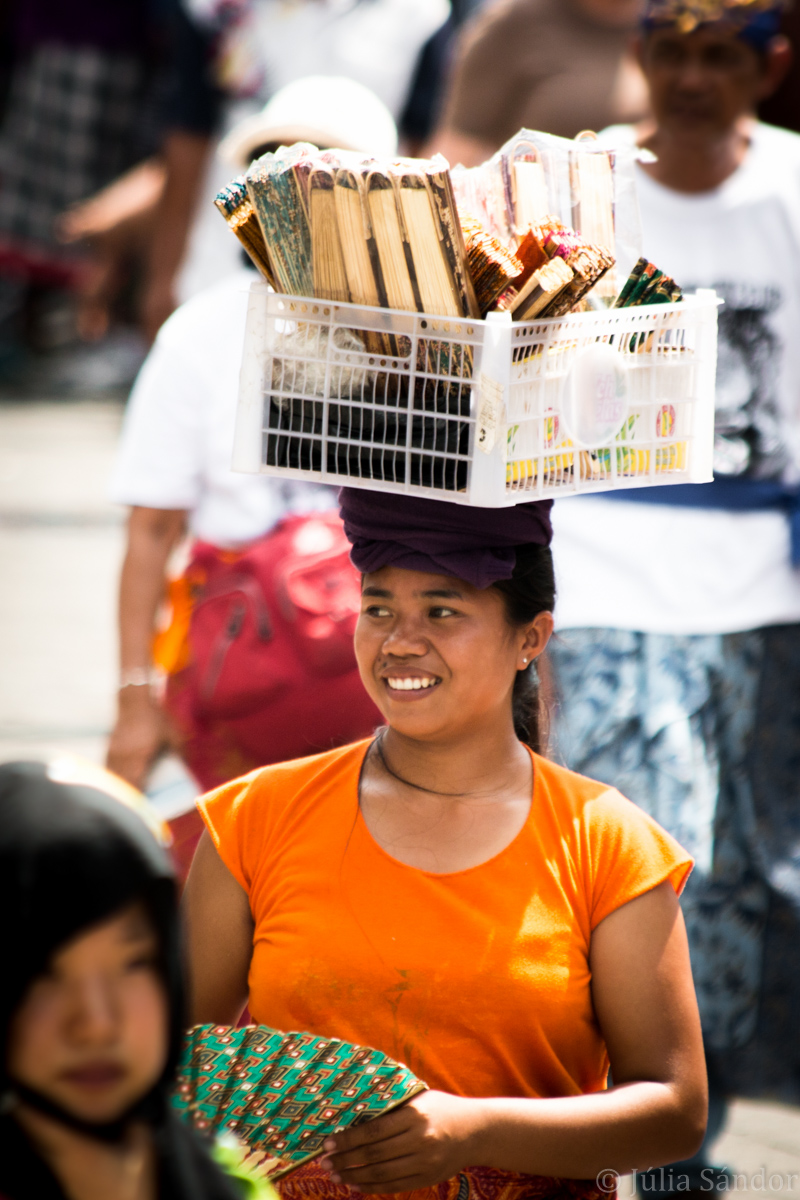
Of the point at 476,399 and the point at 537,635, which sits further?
the point at 537,635

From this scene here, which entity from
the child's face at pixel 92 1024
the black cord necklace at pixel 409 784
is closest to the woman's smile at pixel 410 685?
the black cord necklace at pixel 409 784

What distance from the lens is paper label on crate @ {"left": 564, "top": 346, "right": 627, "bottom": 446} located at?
1.87 m

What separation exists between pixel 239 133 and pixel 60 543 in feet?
14.7

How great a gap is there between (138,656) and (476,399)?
1.97 meters

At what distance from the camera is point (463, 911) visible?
76.8 inches

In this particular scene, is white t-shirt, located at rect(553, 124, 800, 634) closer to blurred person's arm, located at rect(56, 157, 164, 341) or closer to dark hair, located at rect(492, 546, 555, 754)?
dark hair, located at rect(492, 546, 555, 754)

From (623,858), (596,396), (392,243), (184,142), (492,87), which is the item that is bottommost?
(623,858)

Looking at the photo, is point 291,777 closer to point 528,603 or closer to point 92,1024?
point 528,603

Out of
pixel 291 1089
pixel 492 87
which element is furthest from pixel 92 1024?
pixel 492 87

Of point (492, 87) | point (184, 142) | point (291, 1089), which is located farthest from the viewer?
point (184, 142)

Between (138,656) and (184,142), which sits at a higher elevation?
(184,142)

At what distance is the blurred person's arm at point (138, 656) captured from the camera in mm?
3545

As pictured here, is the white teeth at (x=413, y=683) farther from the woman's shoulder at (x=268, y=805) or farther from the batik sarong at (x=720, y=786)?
the batik sarong at (x=720, y=786)

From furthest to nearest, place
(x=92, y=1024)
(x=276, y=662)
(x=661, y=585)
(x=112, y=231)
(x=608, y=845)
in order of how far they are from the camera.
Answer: (x=112, y=231) < (x=661, y=585) < (x=276, y=662) < (x=608, y=845) < (x=92, y=1024)
